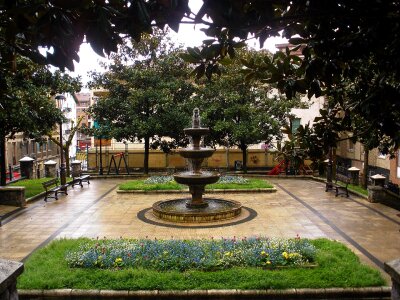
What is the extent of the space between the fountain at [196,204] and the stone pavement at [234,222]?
415 millimetres

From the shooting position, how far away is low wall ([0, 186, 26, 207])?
621 inches

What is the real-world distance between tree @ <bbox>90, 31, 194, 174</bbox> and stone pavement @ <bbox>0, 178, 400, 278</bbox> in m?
7.31

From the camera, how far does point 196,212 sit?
13852mm

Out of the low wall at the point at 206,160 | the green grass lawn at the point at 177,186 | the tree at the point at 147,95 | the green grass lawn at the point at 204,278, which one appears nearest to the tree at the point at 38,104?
the green grass lawn at the point at 177,186

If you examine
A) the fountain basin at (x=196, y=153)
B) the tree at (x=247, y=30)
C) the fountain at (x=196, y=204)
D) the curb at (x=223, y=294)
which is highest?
the tree at (x=247, y=30)

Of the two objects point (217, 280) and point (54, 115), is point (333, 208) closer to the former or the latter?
point (217, 280)

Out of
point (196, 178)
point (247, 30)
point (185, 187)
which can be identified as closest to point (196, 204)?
point (196, 178)

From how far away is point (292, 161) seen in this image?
16.1 ft

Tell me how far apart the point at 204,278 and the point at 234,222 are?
18.5 ft

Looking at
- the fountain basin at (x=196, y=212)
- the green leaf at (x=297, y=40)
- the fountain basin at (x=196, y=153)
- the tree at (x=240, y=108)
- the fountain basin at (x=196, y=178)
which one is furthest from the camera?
the tree at (x=240, y=108)

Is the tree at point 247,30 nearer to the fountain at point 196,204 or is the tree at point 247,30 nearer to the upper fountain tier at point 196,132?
the fountain at point 196,204

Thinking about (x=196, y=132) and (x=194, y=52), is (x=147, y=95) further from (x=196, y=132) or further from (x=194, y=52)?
(x=194, y=52)

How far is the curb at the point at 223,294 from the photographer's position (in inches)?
287

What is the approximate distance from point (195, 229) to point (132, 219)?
2680 mm
